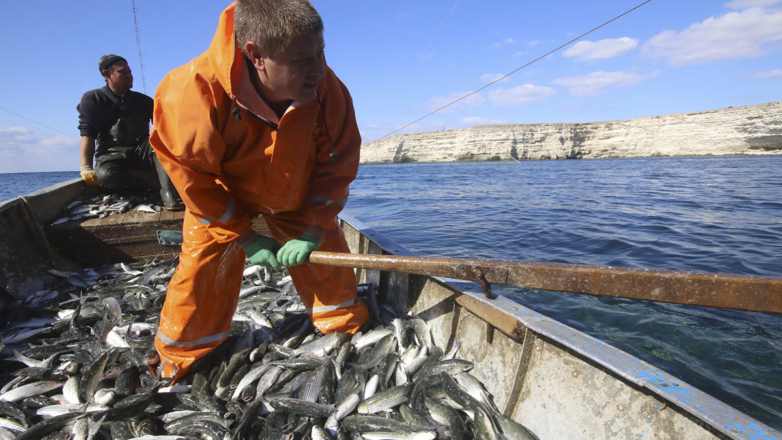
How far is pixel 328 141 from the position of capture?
3.13 m

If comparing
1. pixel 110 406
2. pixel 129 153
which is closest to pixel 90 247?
pixel 129 153

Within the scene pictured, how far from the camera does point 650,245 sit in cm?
829

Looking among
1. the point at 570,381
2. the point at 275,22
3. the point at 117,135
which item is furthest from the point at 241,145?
the point at 117,135

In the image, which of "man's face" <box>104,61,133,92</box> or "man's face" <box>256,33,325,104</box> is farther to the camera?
"man's face" <box>104,61,133,92</box>

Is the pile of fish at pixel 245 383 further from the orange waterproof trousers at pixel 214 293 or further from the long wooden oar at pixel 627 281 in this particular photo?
Answer: the long wooden oar at pixel 627 281

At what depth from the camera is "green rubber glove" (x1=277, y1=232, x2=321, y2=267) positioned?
3154mm

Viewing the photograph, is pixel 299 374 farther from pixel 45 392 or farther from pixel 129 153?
pixel 129 153

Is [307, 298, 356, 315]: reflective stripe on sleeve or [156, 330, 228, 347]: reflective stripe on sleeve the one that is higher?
[307, 298, 356, 315]: reflective stripe on sleeve

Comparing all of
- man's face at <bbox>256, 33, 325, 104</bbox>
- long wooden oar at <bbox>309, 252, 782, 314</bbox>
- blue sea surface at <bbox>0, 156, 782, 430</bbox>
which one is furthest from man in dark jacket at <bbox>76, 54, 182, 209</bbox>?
blue sea surface at <bbox>0, 156, 782, 430</bbox>

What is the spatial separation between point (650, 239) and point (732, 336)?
15.6 ft

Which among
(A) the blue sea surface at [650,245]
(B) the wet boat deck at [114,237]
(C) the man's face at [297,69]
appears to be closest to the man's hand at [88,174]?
(B) the wet boat deck at [114,237]

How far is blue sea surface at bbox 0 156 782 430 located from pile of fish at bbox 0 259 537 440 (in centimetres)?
267

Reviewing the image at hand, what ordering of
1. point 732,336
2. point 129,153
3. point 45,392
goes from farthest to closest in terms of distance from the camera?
point 129,153, point 732,336, point 45,392

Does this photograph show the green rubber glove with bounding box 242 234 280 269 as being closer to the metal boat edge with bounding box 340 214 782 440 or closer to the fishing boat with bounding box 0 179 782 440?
the fishing boat with bounding box 0 179 782 440
